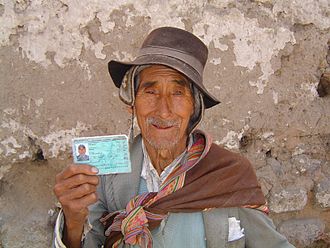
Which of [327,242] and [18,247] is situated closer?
[18,247]

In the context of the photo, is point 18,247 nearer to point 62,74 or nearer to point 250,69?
point 62,74

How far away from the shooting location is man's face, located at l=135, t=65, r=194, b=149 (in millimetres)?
1956

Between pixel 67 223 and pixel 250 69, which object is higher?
pixel 250 69

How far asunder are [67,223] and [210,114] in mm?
1455

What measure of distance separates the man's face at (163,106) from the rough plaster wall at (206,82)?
2.94ft

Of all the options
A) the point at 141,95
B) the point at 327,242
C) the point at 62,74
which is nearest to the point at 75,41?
the point at 62,74

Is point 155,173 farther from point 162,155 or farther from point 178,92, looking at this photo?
point 178,92

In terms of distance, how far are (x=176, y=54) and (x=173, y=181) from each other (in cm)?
53

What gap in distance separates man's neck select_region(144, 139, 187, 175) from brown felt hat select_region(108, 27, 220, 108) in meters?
0.26

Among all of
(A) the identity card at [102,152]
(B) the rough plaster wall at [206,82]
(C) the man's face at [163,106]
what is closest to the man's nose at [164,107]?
(C) the man's face at [163,106]

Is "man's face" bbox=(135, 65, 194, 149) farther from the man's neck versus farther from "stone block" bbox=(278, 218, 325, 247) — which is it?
"stone block" bbox=(278, 218, 325, 247)

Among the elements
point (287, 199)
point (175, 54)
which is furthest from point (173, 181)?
point (287, 199)

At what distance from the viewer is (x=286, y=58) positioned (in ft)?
10.3

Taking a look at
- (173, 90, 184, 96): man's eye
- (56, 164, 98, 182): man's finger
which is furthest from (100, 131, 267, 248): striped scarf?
(56, 164, 98, 182): man's finger
